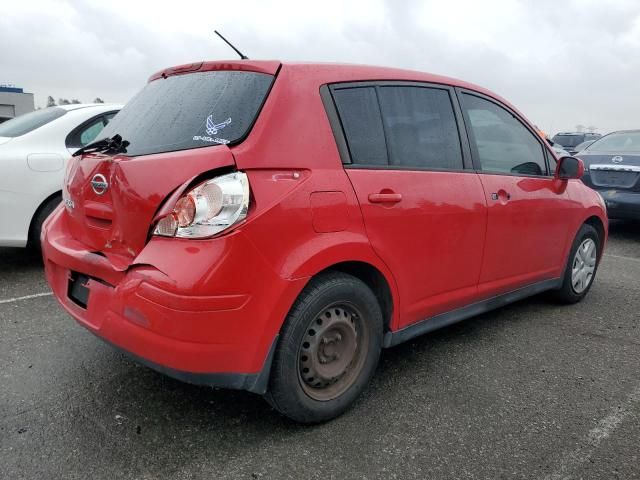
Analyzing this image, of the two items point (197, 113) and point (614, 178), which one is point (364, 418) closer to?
point (197, 113)

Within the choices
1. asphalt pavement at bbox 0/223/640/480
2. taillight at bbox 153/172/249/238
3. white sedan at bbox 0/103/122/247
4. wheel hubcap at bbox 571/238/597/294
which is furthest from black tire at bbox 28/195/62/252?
wheel hubcap at bbox 571/238/597/294

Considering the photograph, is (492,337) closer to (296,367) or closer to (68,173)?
(296,367)

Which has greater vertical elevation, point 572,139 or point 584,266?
point 572,139

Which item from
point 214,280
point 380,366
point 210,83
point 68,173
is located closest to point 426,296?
point 380,366

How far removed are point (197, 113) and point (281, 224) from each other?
Result: 697 millimetres

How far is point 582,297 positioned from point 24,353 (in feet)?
14.0

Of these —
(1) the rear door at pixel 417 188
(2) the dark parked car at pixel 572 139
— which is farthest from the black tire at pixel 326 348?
(2) the dark parked car at pixel 572 139

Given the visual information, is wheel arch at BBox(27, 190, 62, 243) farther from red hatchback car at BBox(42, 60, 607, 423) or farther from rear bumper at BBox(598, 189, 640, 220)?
rear bumper at BBox(598, 189, 640, 220)

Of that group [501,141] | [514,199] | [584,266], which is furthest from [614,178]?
[514,199]

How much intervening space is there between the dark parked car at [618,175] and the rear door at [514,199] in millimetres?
4028

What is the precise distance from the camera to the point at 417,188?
109 inches

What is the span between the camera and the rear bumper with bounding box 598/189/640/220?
7.21 metres

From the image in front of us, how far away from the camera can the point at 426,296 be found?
116 inches

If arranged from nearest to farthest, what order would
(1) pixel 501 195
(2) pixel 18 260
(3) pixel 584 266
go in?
(1) pixel 501 195, (3) pixel 584 266, (2) pixel 18 260
